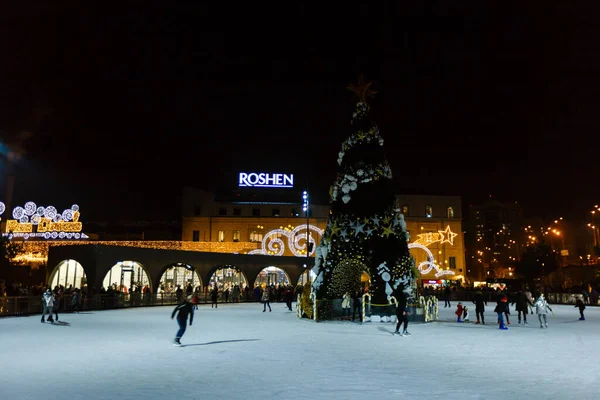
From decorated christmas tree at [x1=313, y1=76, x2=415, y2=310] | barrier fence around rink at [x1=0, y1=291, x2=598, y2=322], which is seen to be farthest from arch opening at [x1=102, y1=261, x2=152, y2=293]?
decorated christmas tree at [x1=313, y1=76, x2=415, y2=310]

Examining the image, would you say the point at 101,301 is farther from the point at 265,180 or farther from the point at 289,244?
the point at 265,180

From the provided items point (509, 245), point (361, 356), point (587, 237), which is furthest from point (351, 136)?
point (509, 245)

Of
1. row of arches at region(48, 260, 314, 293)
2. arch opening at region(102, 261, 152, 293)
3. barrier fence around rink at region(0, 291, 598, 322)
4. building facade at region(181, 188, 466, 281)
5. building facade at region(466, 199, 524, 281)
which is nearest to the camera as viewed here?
barrier fence around rink at region(0, 291, 598, 322)

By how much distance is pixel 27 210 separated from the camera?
179 feet

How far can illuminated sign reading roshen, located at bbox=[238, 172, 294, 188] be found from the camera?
69.8 m

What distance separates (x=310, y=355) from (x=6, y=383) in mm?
6775

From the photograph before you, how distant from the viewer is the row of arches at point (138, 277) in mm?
35062

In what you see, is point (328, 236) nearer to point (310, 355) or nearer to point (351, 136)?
point (351, 136)

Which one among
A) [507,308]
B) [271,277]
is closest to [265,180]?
[271,277]

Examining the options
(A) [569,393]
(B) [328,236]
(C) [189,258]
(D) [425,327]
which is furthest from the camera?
(C) [189,258]

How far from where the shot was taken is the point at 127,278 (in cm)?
3912

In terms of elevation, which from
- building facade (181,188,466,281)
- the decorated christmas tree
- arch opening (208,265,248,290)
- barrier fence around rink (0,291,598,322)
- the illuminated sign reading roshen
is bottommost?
barrier fence around rink (0,291,598,322)

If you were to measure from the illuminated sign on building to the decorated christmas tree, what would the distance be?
3996cm

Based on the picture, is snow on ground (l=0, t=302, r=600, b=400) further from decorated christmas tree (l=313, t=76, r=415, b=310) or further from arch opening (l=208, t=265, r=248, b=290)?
arch opening (l=208, t=265, r=248, b=290)
